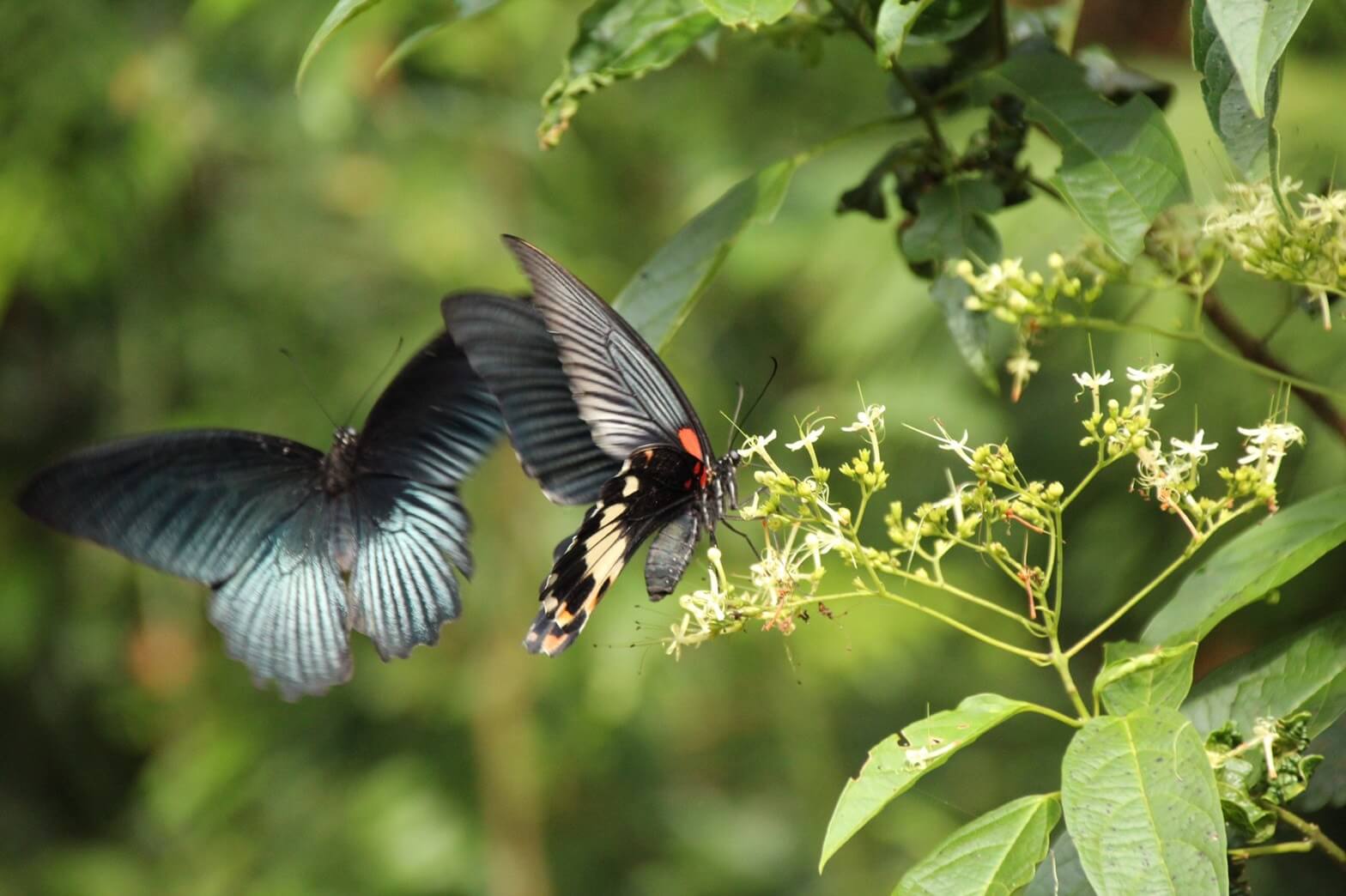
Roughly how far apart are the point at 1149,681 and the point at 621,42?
65 cm

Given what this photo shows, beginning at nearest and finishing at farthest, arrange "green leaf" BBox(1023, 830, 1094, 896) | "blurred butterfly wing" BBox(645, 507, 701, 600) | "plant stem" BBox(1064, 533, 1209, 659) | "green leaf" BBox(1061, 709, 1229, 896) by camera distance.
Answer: "green leaf" BBox(1061, 709, 1229, 896)
"plant stem" BBox(1064, 533, 1209, 659)
"green leaf" BBox(1023, 830, 1094, 896)
"blurred butterfly wing" BBox(645, 507, 701, 600)

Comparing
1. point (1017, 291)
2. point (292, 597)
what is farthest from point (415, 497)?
point (1017, 291)

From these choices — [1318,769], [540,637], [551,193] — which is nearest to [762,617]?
[540,637]

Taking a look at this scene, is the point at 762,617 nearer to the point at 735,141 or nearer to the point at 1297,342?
the point at 1297,342

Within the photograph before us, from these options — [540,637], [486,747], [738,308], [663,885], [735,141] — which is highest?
[540,637]

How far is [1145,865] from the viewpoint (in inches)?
27.4

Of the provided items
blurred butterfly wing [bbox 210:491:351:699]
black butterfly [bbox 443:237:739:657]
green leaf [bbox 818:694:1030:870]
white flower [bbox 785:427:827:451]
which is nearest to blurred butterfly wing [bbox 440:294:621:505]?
black butterfly [bbox 443:237:739:657]

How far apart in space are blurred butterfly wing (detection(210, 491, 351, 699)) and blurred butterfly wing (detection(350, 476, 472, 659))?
0.04 meters

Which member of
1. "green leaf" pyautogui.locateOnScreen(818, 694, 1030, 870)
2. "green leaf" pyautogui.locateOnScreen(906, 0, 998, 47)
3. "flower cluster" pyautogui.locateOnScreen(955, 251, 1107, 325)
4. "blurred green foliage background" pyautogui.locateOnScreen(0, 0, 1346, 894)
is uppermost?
"green leaf" pyautogui.locateOnScreen(906, 0, 998, 47)

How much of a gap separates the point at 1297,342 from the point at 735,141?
1439mm

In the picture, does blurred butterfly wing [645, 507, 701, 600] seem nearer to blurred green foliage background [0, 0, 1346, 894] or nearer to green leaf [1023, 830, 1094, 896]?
green leaf [1023, 830, 1094, 896]

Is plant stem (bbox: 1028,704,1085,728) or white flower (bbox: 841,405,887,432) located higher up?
white flower (bbox: 841,405,887,432)

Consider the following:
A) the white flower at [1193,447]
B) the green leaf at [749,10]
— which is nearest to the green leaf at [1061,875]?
the white flower at [1193,447]

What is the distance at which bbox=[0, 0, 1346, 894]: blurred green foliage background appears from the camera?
281 centimetres
